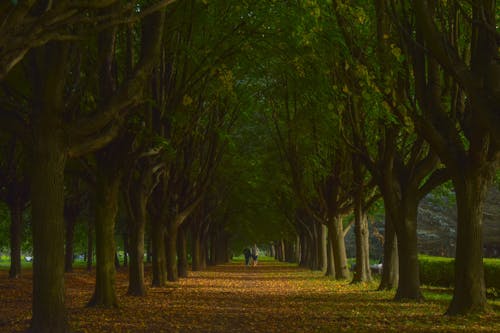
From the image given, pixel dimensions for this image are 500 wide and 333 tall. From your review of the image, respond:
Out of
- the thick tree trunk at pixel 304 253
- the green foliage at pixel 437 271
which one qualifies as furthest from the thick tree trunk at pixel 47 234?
the thick tree trunk at pixel 304 253

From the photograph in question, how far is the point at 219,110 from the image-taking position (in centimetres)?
2891

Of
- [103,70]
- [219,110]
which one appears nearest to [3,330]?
[103,70]

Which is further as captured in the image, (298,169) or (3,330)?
(298,169)

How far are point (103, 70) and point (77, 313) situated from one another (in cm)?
576

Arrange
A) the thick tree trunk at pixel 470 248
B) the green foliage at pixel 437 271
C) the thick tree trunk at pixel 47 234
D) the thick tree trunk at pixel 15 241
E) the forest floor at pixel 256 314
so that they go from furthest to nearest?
the thick tree trunk at pixel 15 241 < the green foliage at pixel 437 271 < the thick tree trunk at pixel 470 248 < the forest floor at pixel 256 314 < the thick tree trunk at pixel 47 234

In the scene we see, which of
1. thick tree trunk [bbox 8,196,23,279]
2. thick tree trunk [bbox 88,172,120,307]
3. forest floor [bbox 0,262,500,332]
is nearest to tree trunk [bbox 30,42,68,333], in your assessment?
forest floor [bbox 0,262,500,332]

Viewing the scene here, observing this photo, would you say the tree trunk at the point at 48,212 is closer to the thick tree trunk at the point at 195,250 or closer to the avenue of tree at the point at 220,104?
the avenue of tree at the point at 220,104

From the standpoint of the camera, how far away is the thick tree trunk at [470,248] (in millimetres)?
14656

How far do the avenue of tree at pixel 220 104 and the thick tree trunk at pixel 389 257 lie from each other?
0.23 feet

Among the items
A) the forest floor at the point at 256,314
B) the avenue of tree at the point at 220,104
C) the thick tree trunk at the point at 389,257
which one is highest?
the avenue of tree at the point at 220,104

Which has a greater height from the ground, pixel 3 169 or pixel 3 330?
pixel 3 169

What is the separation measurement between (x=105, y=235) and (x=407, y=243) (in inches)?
345

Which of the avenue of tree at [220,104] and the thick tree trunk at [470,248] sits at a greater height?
the avenue of tree at [220,104]

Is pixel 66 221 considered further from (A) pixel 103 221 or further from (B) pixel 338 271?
(A) pixel 103 221
